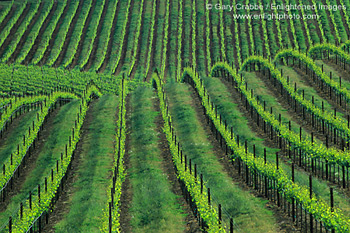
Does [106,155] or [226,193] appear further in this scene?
[106,155]

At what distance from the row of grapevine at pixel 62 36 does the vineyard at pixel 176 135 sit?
522 millimetres

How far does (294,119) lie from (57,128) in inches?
853

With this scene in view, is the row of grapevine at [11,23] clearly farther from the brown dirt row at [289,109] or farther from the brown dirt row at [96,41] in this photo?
the brown dirt row at [289,109]

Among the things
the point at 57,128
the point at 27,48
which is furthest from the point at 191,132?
the point at 27,48

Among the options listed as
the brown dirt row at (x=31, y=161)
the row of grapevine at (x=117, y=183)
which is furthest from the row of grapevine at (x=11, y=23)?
the brown dirt row at (x=31, y=161)

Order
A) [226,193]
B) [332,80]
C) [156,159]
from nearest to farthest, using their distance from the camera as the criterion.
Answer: [226,193] → [156,159] → [332,80]

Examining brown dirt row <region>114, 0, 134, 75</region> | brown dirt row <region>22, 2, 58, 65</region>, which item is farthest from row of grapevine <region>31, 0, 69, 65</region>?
brown dirt row <region>114, 0, 134, 75</region>

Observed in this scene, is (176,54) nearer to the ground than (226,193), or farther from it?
farther from it

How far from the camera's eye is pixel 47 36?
107 metres

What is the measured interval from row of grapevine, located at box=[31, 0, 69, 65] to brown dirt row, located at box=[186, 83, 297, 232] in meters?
44.0

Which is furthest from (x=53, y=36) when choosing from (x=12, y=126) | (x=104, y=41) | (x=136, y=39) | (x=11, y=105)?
(x=12, y=126)

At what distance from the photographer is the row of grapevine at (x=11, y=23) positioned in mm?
106000

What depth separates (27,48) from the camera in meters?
101

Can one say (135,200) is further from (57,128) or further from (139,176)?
(57,128)
